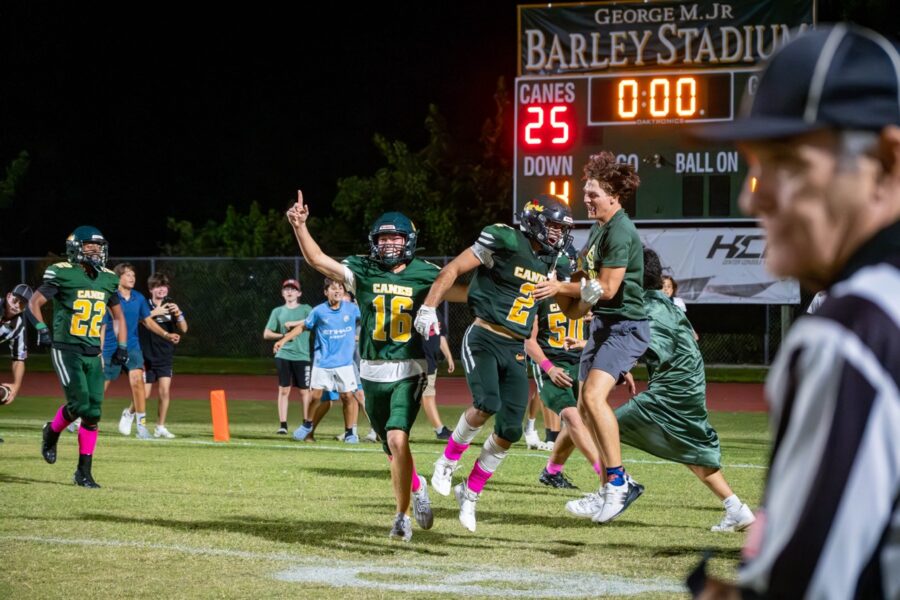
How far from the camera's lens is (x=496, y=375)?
909 centimetres

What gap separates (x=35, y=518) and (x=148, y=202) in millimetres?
47052

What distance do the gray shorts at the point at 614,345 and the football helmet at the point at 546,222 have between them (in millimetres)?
661

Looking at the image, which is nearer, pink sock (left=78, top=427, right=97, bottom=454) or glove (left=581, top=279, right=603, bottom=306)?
glove (left=581, top=279, right=603, bottom=306)

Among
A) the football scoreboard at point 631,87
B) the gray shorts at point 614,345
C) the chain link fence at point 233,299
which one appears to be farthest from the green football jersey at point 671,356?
the chain link fence at point 233,299

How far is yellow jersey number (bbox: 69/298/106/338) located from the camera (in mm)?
11008

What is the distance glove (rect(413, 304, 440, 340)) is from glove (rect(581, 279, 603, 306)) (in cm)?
96

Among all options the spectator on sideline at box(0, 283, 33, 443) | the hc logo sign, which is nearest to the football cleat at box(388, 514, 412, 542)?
the spectator on sideline at box(0, 283, 33, 443)

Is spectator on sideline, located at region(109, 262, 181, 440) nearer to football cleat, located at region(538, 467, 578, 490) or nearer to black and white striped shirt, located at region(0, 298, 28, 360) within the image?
black and white striped shirt, located at region(0, 298, 28, 360)

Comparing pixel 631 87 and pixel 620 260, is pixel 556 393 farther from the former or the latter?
pixel 631 87

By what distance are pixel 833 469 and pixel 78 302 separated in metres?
10.4

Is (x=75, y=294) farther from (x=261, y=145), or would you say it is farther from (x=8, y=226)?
(x=261, y=145)

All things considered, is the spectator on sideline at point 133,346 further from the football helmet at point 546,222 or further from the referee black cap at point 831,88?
the referee black cap at point 831,88

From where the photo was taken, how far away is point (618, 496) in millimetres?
8297

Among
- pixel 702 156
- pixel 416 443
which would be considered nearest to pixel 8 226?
pixel 702 156
